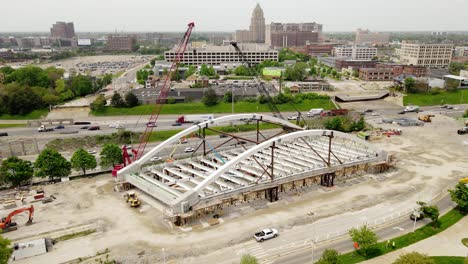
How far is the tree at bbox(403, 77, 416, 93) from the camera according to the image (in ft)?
333

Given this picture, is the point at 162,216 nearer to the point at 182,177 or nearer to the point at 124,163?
the point at 182,177

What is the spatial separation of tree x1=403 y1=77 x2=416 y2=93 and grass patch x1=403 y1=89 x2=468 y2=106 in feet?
8.66

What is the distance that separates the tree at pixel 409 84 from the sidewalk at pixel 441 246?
2989 inches

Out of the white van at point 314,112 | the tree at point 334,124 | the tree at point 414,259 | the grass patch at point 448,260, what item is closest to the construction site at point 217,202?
the grass patch at point 448,260

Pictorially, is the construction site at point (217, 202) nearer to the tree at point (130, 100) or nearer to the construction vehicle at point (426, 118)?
the construction vehicle at point (426, 118)

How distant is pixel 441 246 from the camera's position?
3189 centimetres

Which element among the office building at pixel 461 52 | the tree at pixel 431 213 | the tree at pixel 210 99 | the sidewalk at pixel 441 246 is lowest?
the sidewalk at pixel 441 246

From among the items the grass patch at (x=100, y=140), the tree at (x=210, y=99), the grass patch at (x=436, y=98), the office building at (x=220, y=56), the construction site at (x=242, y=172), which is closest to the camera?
the construction site at (x=242, y=172)

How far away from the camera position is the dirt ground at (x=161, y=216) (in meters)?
32.1

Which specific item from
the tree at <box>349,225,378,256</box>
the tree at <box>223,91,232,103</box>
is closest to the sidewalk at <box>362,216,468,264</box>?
the tree at <box>349,225,378,256</box>

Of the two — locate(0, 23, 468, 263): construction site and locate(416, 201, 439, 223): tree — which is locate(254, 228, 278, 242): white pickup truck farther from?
locate(416, 201, 439, 223): tree

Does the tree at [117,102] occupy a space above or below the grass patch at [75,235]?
above

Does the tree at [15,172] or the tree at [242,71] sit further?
the tree at [242,71]

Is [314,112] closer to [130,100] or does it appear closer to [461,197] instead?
[130,100]
